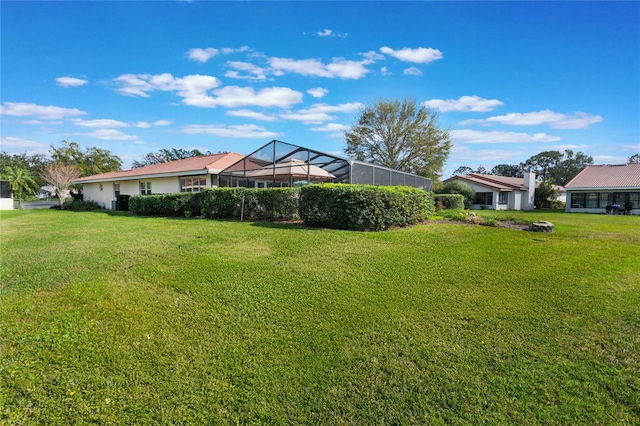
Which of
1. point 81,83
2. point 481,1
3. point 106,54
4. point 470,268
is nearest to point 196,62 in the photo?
point 106,54

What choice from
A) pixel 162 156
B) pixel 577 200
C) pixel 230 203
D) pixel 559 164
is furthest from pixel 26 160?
pixel 559 164

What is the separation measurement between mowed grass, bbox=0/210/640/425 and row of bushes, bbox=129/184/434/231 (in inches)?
106

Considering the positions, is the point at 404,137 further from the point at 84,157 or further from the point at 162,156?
the point at 162,156

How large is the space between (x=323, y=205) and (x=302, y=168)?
4588mm

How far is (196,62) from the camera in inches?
512

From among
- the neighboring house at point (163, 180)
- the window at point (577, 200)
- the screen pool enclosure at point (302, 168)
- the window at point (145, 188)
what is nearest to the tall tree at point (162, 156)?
the neighboring house at point (163, 180)

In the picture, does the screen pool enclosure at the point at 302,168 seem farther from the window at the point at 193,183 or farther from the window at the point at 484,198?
the window at the point at 484,198

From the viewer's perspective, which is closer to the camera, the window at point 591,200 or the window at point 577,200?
the window at point 591,200

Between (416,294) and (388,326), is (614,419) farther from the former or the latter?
(416,294)

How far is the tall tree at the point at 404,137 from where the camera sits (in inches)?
1293

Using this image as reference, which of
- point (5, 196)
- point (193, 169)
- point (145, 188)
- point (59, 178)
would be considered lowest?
point (5, 196)

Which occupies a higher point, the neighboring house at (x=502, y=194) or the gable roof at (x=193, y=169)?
the gable roof at (x=193, y=169)

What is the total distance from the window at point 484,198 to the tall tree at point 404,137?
15.9 feet

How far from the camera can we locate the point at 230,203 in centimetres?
1174
